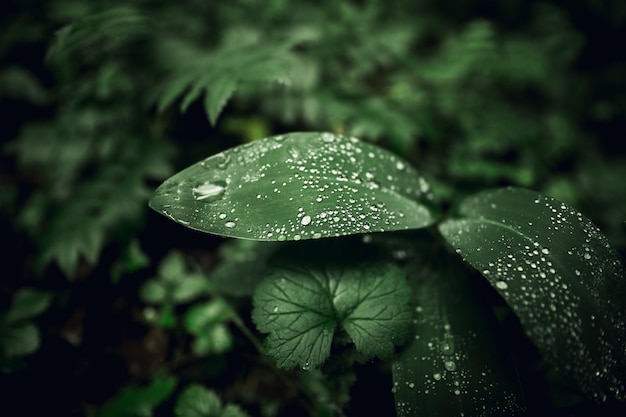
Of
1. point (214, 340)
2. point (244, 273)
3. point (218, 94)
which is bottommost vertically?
point (214, 340)

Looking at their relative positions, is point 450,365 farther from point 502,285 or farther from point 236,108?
point 236,108

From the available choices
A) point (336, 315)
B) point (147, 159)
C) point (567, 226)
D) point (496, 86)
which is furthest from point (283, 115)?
point (496, 86)

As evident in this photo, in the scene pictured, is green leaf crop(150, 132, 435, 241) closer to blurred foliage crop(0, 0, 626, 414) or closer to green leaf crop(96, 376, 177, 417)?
blurred foliage crop(0, 0, 626, 414)

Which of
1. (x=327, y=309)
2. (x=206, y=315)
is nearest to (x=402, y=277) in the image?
(x=327, y=309)

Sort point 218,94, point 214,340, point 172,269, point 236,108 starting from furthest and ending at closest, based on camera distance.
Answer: point 236,108 < point 172,269 < point 214,340 < point 218,94

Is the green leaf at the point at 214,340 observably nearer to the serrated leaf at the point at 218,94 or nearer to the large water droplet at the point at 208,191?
the large water droplet at the point at 208,191

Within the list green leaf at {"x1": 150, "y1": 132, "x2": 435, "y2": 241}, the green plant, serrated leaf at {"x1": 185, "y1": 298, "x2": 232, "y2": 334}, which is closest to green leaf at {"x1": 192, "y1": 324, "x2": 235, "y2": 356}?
serrated leaf at {"x1": 185, "y1": 298, "x2": 232, "y2": 334}

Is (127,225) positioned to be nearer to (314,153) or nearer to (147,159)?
(147,159)
